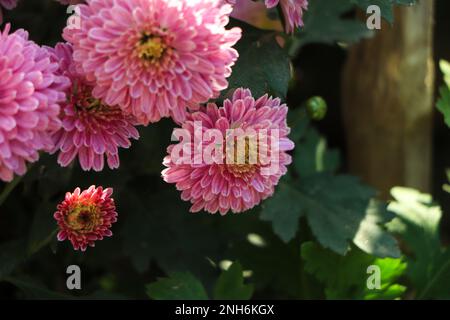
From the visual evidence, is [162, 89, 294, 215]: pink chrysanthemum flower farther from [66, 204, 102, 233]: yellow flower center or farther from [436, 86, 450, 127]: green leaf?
[436, 86, 450, 127]: green leaf

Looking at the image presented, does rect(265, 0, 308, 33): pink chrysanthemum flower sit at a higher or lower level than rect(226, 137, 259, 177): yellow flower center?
higher

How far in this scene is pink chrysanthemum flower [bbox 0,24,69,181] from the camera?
88cm

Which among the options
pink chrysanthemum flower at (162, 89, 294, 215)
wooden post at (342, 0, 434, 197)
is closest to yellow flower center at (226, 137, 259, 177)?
pink chrysanthemum flower at (162, 89, 294, 215)

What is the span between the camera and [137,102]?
0.92 meters

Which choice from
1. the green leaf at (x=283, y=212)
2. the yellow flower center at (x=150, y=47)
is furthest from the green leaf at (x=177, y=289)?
the yellow flower center at (x=150, y=47)

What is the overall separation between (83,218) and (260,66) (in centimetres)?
36

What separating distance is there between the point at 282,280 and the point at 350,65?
642mm

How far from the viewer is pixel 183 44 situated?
2.97ft

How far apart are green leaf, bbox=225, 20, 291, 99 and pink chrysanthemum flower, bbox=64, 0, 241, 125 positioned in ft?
0.55

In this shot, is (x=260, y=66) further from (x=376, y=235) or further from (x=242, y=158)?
(x=376, y=235)

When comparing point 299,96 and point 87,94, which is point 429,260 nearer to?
point 87,94

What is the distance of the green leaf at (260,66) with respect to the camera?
1.10 meters

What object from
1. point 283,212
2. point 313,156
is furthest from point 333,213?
point 313,156

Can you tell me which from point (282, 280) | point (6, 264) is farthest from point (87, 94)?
point (282, 280)
